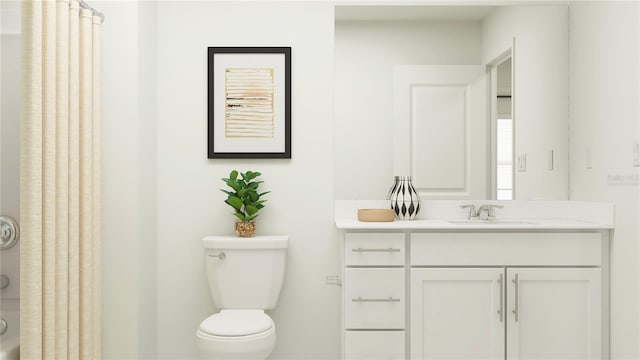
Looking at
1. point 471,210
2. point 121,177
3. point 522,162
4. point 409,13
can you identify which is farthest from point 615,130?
point 121,177

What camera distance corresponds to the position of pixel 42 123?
1.82m

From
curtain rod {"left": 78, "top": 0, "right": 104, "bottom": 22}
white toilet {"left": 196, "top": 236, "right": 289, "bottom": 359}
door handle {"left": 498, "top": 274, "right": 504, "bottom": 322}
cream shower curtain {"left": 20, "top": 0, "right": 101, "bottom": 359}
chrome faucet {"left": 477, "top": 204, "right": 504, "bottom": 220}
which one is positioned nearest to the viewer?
cream shower curtain {"left": 20, "top": 0, "right": 101, "bottom": 359}

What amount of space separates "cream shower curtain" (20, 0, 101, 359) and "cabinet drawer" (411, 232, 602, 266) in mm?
1405

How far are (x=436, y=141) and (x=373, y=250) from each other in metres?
0.78

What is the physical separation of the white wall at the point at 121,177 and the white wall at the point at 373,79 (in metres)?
1.02

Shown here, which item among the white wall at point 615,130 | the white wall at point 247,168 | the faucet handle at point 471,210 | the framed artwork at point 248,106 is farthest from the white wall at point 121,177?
the white wall at point 615,130

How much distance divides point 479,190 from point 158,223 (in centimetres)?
173

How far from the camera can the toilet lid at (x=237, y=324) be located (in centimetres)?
219

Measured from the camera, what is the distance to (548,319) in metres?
2.34

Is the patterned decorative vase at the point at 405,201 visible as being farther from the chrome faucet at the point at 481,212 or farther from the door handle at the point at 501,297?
the door handle at the point at 501,297

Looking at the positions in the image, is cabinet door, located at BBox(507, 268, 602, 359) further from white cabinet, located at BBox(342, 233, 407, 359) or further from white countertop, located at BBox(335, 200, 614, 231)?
white cabinet, located at BBox(342, 233, 407, 359)

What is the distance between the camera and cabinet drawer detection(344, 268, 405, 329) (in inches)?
91.4

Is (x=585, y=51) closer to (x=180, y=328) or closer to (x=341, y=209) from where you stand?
(x=341, y=209)

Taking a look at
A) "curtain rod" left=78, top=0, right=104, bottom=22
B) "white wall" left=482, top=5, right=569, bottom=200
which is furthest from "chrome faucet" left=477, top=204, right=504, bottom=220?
"curtain rod" left=78, top=0, right=104, bottom=22
